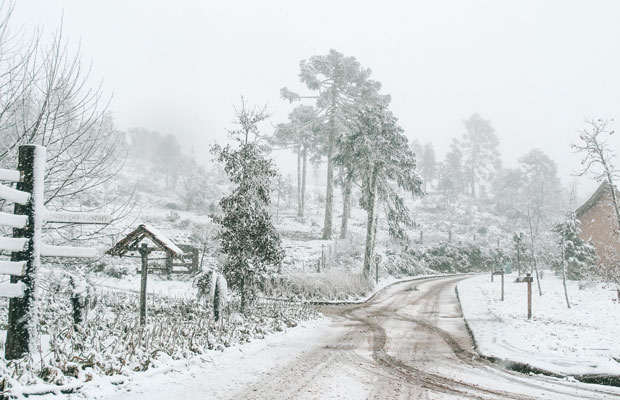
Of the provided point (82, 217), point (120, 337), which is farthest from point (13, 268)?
point (120, 337)

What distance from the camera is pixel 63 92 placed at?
6625mm

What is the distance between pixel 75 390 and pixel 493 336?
9171 mm

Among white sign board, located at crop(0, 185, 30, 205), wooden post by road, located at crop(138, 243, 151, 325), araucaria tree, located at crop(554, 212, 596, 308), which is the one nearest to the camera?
white sign board, located at crop(0, 185, 30, 205)

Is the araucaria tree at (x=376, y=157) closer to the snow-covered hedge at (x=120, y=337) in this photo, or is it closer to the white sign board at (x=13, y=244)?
the snow-covered hedge at (x=120, y=337)

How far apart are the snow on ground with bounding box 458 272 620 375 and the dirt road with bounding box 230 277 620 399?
59cm

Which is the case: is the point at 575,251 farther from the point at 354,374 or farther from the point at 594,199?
the point at 354,374

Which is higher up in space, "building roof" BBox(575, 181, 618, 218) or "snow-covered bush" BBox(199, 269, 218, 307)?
"building roof" BBox(575, 181, 618, 218)

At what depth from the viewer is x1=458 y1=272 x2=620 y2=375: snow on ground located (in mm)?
7535

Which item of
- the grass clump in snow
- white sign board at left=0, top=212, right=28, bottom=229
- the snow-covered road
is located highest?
white sign board at left=0, top=212, right=28, bottom=229

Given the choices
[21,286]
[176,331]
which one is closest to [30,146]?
[21,286]

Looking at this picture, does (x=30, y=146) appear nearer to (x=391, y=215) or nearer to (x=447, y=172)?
(x=391, y=215)

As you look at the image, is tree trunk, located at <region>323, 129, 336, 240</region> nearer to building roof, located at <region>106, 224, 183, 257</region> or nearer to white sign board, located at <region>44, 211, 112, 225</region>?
building roof, located at <region>106, 224, 183, 257</region>

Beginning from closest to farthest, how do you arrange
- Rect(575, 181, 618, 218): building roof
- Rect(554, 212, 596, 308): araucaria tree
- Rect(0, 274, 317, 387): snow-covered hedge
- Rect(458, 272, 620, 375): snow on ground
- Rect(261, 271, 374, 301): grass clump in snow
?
Rect(0, 274, 317, 387): snow-covered hedge
Rect(458, 272, 620, 375): snow on ground
Rect(261, 271, 374, 301): grass clump in snow
Rect(554, 212, 596, 308): araucaria tree
Rect(575, 181, 618, 218): building roof

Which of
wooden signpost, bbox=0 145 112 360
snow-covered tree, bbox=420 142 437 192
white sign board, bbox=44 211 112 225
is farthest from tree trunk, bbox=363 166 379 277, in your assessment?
snow-covered tree, bbox=420 142 437 192
